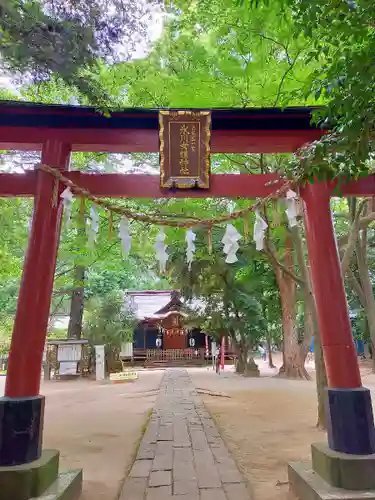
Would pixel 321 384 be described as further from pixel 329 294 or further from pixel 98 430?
pixel 98 430

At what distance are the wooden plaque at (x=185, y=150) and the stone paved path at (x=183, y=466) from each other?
3584 mm

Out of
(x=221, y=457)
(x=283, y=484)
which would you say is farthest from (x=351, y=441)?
(x=221, y=457)

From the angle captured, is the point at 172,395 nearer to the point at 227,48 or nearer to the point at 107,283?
the point at 227,48

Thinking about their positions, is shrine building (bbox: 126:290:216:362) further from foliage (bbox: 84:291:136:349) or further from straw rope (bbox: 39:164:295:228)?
straw rope (bbox: 39:164:295:228)

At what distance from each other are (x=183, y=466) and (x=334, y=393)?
2.09 m

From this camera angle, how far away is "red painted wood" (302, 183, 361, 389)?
171 inches

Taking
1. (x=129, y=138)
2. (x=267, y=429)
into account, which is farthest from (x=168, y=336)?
(x=129, y=138)

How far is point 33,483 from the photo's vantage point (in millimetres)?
3686

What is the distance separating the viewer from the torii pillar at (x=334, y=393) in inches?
148

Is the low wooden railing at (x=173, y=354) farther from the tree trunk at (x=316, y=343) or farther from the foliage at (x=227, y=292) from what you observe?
the tree trunk at (x=316, y=343)

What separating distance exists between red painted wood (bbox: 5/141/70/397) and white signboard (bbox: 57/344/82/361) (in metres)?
15.0

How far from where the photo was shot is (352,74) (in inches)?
117

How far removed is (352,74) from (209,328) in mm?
17416

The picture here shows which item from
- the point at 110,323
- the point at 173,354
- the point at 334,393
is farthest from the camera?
the point at 173,354
